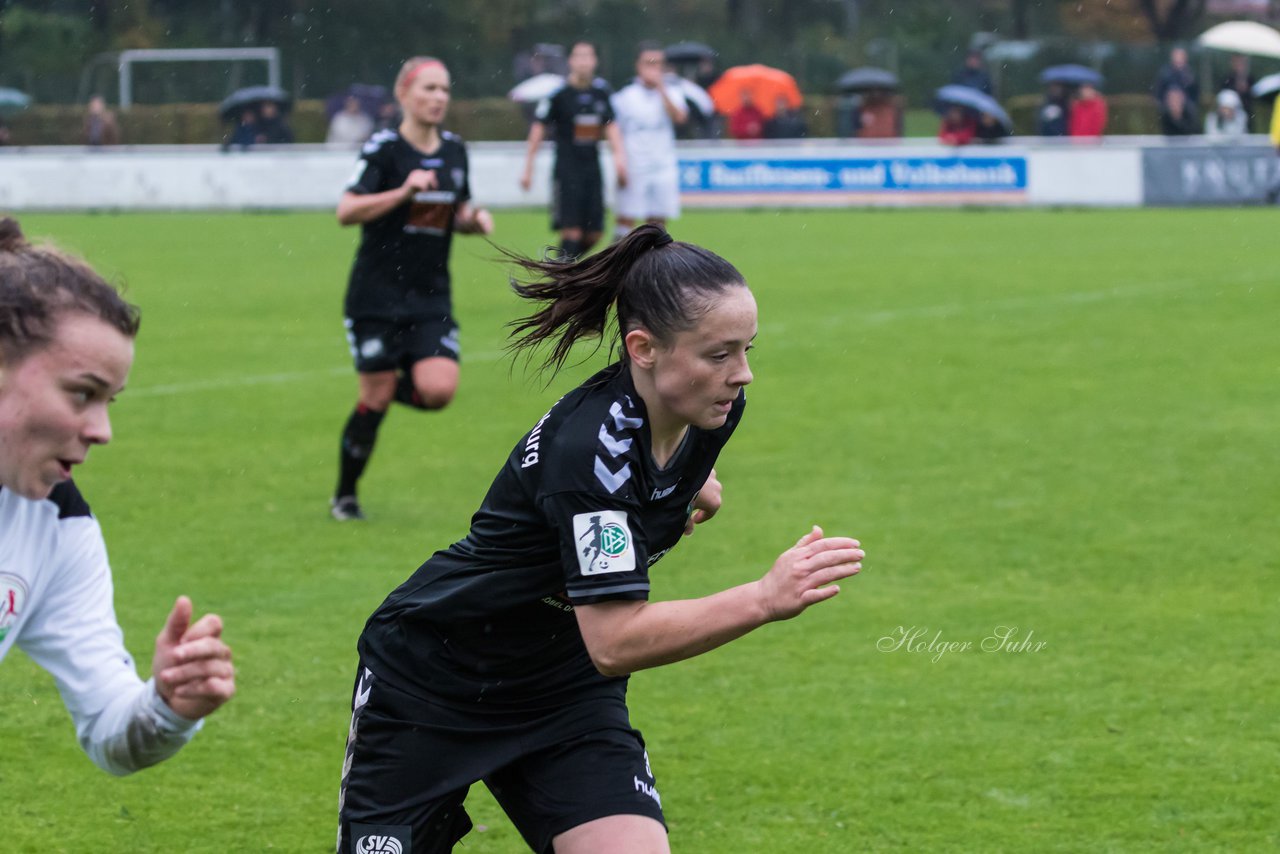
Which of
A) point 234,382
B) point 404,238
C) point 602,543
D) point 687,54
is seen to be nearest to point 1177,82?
point 687,54

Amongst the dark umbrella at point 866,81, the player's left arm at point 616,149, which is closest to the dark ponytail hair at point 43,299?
the player's left arm at point 616,149

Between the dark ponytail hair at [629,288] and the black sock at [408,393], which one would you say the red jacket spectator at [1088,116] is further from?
the dark ponytail hair at [629,288]

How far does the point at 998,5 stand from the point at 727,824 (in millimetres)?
48080

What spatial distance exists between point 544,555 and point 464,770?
0.47 m

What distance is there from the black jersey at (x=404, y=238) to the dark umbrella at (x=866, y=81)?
31.6 metres

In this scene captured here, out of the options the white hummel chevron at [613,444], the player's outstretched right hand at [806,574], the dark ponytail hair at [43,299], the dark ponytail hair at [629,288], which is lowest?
the player's outstretched right hand at [806,574]

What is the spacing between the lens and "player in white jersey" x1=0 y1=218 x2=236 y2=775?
2922 millimetres

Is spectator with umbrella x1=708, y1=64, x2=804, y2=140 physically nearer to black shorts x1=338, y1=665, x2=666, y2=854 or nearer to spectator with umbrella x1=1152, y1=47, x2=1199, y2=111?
spectator with umbrella x1=1152, y1=47, x2=1199, y2=111

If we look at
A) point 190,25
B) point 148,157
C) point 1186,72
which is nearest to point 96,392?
point 148,157

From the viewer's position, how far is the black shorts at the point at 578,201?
1805cm

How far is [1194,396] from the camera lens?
1227cm

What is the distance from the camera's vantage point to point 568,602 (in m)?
3.83

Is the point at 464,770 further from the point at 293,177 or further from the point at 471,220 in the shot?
the point at 293,177
